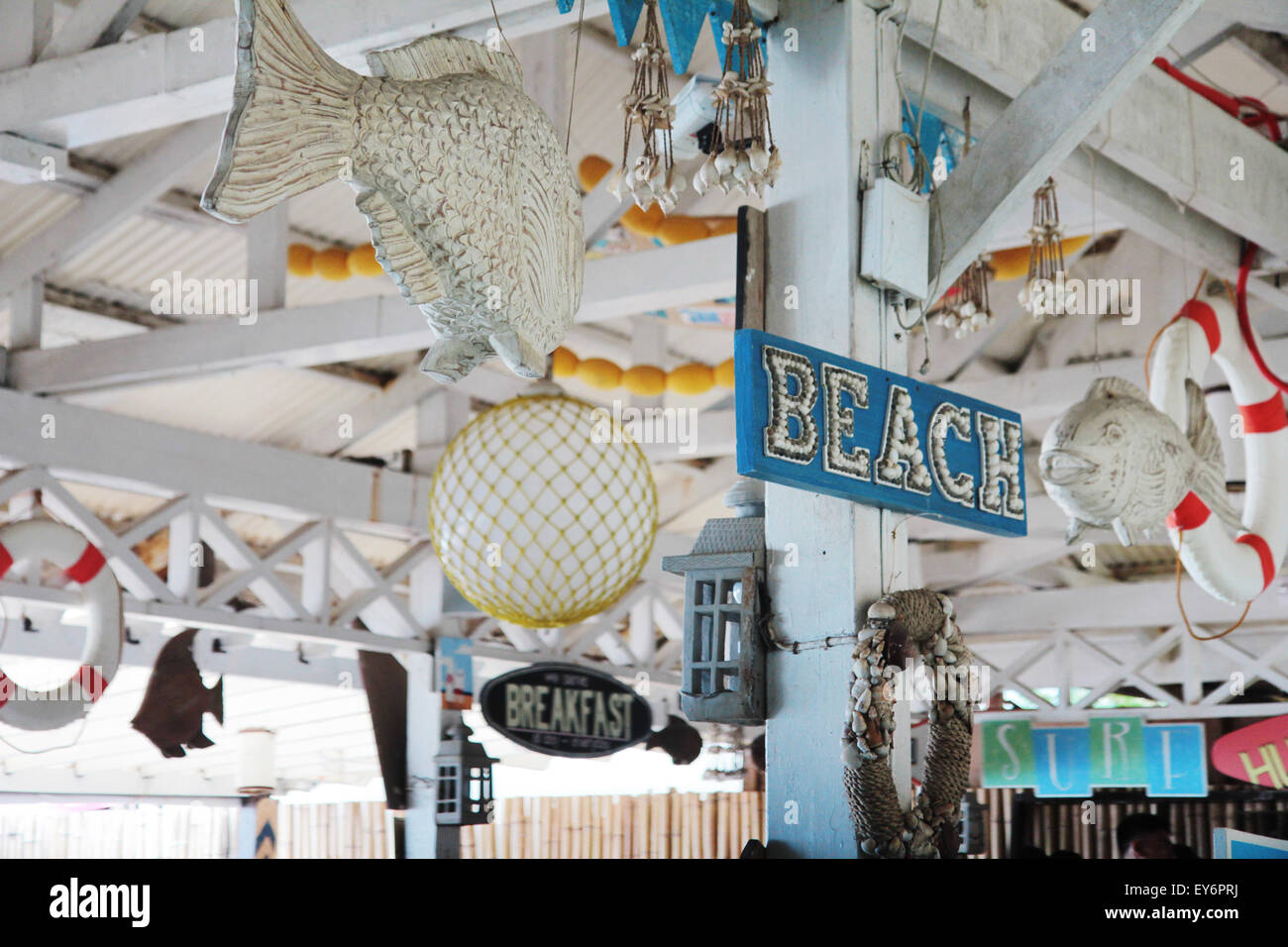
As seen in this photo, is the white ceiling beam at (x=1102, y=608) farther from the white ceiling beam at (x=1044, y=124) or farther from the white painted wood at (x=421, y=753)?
the white ceiling beam at (x=1044, y=124)

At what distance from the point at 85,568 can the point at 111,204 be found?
133 cm

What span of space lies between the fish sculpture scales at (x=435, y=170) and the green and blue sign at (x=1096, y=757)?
7916 millimetres

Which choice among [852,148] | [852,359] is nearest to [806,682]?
[852,359]

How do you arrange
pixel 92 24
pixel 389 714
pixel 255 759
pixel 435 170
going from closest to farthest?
1. pixel 435 170
2. pixel 92 24
3. pixel 389 714
4. pixel 255 759

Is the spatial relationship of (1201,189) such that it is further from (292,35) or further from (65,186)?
(65,186)

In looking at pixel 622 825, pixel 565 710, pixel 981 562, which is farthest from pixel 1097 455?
pixel 622 825

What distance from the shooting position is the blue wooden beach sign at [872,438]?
7.84ft

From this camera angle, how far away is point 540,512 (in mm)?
3385

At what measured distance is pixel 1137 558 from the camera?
421 inches

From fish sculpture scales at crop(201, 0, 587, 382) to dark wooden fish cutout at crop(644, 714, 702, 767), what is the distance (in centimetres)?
594

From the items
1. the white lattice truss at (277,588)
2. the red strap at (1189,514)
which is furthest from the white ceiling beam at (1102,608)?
the red strap at (1189,514)

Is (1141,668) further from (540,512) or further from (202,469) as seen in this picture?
(540,512)

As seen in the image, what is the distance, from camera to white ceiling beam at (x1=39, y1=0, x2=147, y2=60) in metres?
3.71

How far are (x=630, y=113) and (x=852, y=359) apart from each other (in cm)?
Answer: 63
